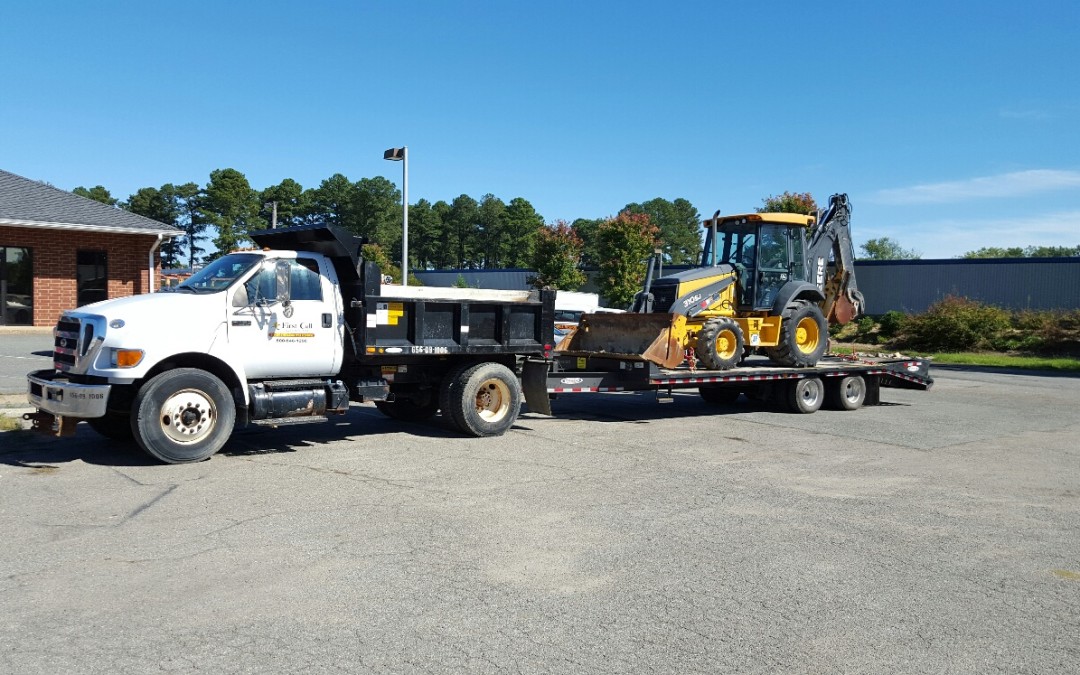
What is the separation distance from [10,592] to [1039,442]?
482 inches

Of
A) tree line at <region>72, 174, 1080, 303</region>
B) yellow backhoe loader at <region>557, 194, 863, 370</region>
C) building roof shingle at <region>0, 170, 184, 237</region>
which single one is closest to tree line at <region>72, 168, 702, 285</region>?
tree line at <region>72, 174, 1080, 303</region>

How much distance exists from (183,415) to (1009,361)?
2893 centimetres

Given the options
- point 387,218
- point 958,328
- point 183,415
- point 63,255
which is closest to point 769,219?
point 183,415

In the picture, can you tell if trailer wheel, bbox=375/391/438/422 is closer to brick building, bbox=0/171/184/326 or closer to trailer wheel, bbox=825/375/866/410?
trailer wheel, bbox=825/375/866/410

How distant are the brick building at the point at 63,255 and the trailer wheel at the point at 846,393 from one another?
66.7ft

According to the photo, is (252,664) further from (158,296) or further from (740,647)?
(158,296)

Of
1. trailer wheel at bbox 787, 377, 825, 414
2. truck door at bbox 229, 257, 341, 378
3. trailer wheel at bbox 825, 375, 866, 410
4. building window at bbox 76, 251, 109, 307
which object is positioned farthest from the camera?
building window at bbox 76, 251, 109, 307

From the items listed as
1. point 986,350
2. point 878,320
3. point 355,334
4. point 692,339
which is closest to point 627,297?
point 878,320

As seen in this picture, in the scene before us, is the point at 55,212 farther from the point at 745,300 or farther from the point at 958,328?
the point at 958,328

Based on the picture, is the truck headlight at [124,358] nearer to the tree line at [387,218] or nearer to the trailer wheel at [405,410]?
the trailer wheel at [405,410]

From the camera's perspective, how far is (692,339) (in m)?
14.1

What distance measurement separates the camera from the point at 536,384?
1223 cm

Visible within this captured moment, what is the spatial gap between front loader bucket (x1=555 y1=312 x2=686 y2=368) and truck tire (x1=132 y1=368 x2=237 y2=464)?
6034mm

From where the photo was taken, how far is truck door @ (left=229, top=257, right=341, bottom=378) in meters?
9.80
